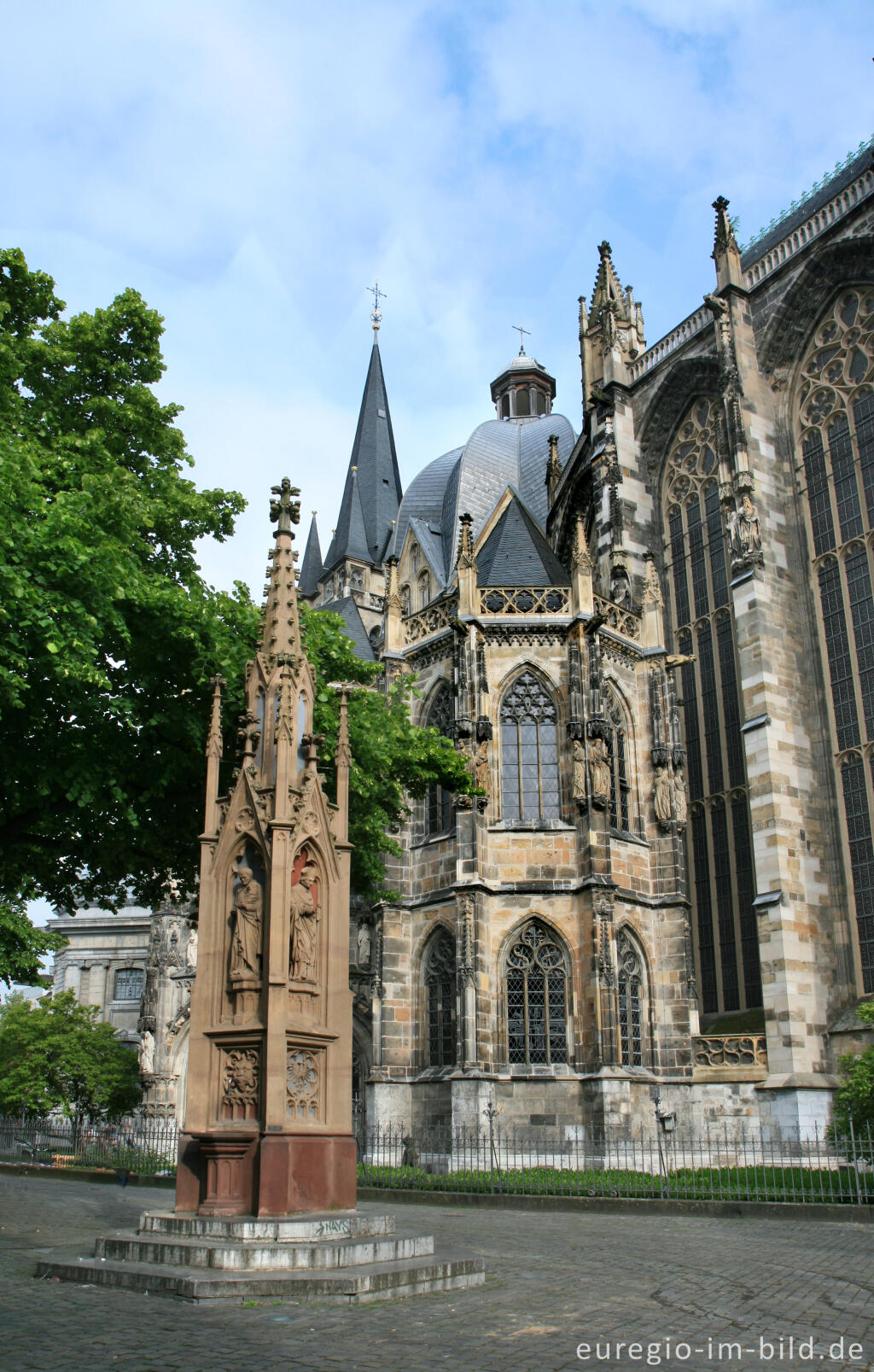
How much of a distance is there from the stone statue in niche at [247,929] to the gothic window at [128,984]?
41272mm

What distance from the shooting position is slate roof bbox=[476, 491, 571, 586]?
83.0 ft

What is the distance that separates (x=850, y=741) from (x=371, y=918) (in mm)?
11280

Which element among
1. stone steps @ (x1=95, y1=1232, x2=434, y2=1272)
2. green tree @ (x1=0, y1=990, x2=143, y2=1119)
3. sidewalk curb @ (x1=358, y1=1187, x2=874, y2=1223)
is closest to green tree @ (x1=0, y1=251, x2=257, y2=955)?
stone steps @ (x1=95, y1=1232, x2=434, y2=1272)

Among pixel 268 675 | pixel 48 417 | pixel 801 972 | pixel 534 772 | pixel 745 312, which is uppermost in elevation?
pixel 745 312

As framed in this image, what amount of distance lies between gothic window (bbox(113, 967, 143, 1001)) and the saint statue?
2193 centimetres

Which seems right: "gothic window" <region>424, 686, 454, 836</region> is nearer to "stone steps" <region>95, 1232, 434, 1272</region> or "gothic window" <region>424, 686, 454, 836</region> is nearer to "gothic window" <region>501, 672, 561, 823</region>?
"gothic window" <region>501, 672, 561, 823</region>

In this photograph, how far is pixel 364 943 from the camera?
1144 inches

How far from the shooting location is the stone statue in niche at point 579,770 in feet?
72.8

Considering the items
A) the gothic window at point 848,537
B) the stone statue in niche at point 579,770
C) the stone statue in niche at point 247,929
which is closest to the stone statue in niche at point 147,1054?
the stone statue in niche at point 579,770

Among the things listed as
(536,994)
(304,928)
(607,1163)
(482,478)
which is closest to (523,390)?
(482,478)

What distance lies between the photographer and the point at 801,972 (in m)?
21.2

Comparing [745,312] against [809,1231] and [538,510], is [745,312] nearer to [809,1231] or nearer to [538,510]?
[538,510]

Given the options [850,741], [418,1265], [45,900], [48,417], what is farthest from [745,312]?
[418,1265]

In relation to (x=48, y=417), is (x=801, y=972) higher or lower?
lower
